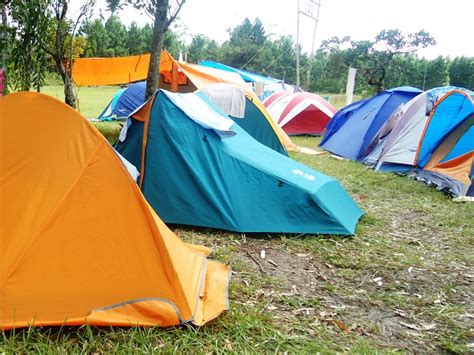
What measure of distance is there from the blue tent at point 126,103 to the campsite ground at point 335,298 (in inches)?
420

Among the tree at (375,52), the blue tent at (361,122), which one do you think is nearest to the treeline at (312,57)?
the tree at (375,52)

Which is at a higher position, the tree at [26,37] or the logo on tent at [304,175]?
the tree at [26,37]

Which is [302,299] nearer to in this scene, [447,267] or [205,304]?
[205,304]

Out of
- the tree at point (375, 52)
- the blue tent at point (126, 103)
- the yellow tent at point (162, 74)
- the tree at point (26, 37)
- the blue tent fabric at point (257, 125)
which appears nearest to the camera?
the tree at point (26, 37)

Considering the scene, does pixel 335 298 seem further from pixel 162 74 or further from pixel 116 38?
pixel 116 38

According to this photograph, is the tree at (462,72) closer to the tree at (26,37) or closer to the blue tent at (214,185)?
the blue tent at (214,185)

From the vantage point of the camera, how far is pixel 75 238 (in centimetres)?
211

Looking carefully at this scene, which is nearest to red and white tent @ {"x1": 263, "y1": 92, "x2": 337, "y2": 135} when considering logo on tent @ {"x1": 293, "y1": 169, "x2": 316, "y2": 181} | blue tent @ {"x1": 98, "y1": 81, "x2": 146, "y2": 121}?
blue tent @ {"x1": 98, "y1": 81, "x2": 146, "y2": 121}

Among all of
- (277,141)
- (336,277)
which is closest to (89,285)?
(336,277)

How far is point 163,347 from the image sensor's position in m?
1.99

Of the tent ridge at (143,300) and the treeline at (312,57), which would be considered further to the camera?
the treeline at (312,57)

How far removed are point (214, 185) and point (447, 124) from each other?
171 inches

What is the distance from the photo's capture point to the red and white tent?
1113 centimetres

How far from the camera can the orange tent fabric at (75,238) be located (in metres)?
2.02
